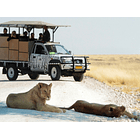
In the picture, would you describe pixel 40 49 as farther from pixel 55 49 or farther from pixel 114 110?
pixel 114 110

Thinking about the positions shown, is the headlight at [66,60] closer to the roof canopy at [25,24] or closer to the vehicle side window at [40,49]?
the vehicle side window at [40,49]

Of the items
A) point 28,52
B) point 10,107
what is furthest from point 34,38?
point 10,107

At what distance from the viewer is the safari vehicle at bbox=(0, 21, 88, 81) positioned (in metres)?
17.2

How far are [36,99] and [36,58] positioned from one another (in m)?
8.01

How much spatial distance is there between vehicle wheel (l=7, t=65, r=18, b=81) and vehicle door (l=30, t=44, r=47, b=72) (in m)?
1.25

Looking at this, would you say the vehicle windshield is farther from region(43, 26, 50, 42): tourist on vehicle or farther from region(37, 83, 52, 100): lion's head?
region(37, 83, 52, 100): lion's head

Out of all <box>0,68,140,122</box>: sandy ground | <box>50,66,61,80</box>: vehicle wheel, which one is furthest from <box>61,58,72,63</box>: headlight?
<box>0,68,140,122</box>: sandy ground

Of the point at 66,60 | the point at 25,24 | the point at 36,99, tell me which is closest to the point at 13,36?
the point at 25,24

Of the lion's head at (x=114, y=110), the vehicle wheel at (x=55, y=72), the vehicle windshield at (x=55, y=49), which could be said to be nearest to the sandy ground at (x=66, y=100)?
the lion's head at (x=114, y=110)

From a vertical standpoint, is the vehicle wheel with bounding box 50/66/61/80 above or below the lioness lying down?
above

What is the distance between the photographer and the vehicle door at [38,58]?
1784cm

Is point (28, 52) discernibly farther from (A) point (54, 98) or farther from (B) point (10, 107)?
(B) point (10, 107)

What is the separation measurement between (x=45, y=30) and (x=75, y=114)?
351 inches

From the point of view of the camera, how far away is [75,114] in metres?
10.2
